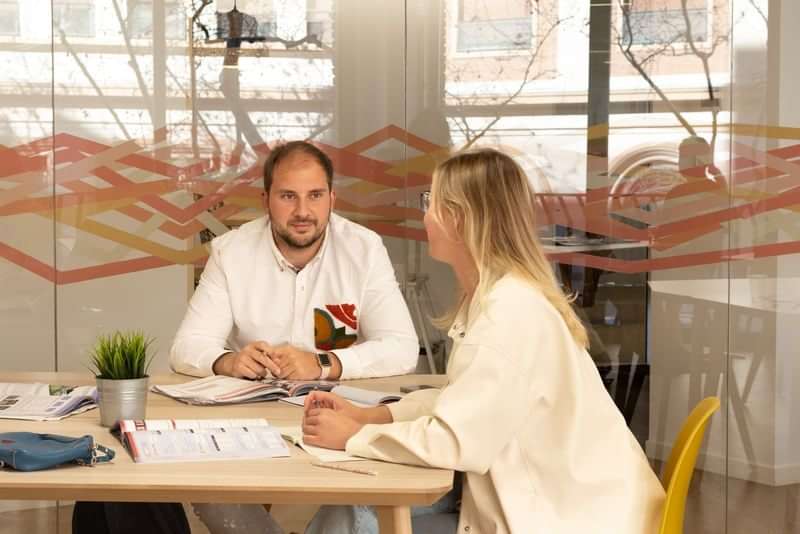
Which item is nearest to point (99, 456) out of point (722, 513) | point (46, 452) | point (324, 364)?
point (46, 452)

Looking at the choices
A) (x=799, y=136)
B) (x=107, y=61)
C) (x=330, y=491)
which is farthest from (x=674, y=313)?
(x=330, y=491)

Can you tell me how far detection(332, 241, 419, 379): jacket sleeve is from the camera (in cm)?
304

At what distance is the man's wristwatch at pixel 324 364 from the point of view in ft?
9.67

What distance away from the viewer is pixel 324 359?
297 cm

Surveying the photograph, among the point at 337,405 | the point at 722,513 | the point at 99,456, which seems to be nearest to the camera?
the point at 99,456

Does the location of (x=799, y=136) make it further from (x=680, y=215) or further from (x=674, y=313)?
(x=674, y=313)

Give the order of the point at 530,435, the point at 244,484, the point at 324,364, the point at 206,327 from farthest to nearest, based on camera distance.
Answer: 1. the point at 206,327
2. the point at 324,364
3. the point at 530,435
4. the point at 244,484

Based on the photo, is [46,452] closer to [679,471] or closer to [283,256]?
[679,471]

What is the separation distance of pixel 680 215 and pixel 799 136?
532 millimetres

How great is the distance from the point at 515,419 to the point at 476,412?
0.08 meters

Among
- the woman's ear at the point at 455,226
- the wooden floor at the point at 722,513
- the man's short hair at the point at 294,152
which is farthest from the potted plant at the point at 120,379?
the wooden floor at the point at 722,513

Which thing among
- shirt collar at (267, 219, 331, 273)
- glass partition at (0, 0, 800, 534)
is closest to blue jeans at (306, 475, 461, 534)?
shirt collar at (267, 219, 331, 273)

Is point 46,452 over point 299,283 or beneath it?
beneath

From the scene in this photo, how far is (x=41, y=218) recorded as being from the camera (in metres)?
4.59
